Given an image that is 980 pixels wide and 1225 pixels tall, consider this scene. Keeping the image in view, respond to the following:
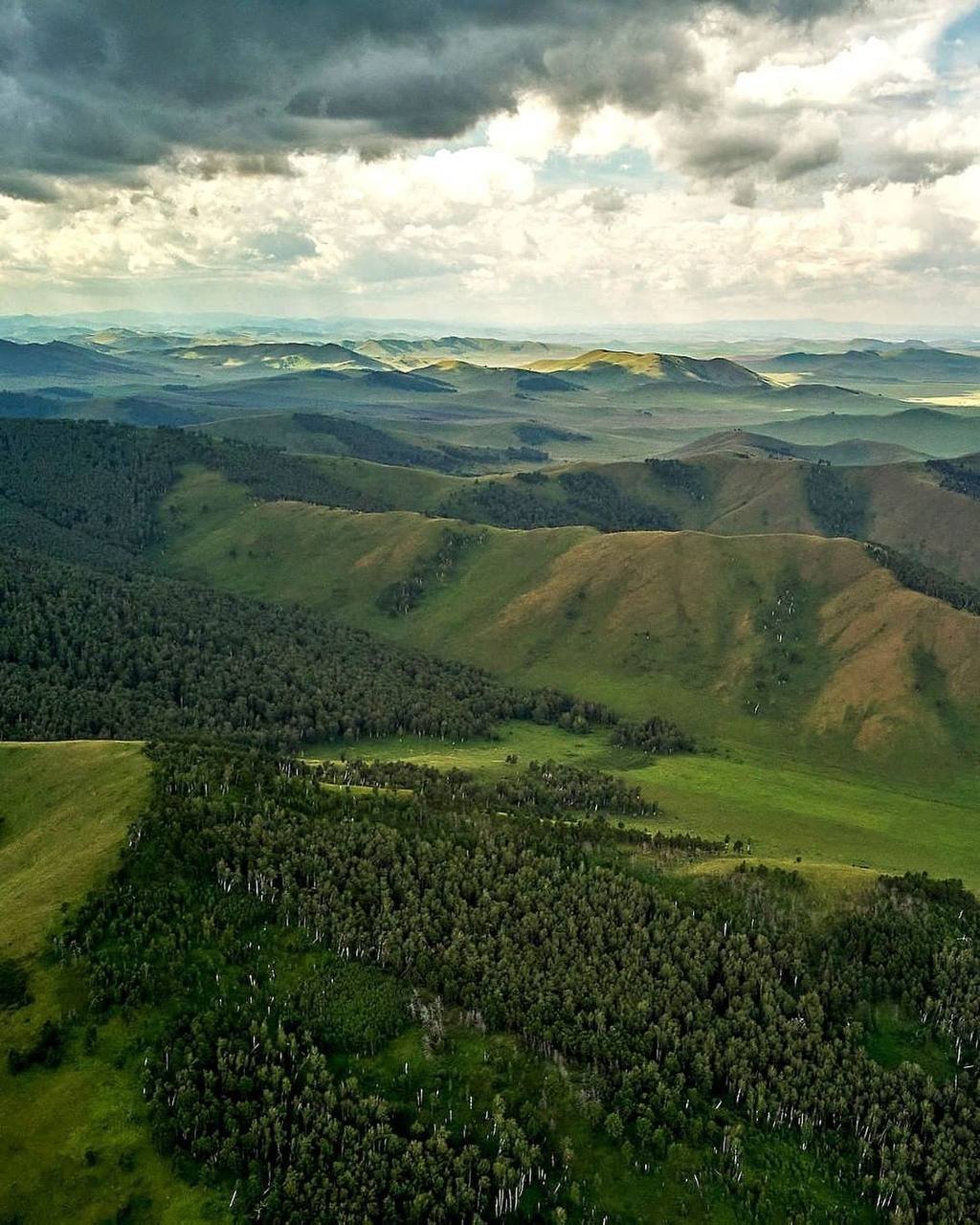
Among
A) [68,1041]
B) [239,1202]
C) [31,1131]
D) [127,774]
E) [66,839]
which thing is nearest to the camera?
[239,1202]

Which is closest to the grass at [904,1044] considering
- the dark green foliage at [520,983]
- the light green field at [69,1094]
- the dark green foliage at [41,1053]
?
the dark green foliage at [520,983]

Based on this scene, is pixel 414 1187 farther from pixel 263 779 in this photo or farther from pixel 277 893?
pixel 263 779

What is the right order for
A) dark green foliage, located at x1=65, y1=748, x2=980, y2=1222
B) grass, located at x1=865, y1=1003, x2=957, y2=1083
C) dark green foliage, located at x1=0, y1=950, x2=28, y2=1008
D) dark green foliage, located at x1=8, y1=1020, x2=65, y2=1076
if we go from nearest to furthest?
dark green foliage, located at x1=65, y1=748, x2=980, y2=1222 < dark green foliage, located at x1=8, y1=1020, x2=65, y2=1076 < dark green foliage, located at x1=0, y1=950, x2=28, y2=1008 < grass, located at x1=865, y1=1003, x2=957, y2=1083

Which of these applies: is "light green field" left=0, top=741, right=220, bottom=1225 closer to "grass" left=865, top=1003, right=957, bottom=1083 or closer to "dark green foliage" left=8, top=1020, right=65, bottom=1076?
"dark green foliage" left=8, top=1020, right=65, bottom=1076

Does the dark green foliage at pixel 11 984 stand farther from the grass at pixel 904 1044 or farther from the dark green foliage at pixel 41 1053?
the grass at pixel 904 1044

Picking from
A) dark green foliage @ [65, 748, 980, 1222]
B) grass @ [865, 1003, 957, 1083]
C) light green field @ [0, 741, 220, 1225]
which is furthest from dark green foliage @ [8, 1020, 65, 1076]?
grass @ [865, 1003, 957, 1083]

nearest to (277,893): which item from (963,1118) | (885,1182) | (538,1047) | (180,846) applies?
(180,846)

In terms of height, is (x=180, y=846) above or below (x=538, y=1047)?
above
